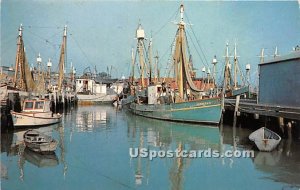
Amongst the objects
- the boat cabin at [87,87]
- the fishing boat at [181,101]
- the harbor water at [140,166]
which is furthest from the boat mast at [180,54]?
the boat cabin at [87,87]

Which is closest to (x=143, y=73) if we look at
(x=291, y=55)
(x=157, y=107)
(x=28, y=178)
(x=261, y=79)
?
(x=157, y=107)

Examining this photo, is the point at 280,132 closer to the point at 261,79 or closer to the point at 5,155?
the point at 261,79

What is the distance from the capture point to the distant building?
2655 centimetres

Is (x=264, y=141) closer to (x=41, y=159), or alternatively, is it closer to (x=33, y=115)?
(x=41, y=159)

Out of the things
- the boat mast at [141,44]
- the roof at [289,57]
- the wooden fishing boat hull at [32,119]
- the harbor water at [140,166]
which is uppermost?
the boat mast at [141,44]

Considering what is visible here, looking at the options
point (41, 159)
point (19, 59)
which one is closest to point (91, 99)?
point (19, 59)

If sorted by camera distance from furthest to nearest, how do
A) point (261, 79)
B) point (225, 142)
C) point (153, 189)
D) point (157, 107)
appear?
point (157, 107) → point (261, 79) → point (225, 142) → point (153, 189)

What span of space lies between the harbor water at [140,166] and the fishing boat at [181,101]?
773 centimetres

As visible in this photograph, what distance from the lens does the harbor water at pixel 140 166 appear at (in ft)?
48.9

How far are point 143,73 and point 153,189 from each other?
4389cm

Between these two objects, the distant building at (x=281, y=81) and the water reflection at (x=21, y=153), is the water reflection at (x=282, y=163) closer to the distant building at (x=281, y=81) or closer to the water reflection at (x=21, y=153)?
the distant building at (x=281, y=81)

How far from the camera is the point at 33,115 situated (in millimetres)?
29812

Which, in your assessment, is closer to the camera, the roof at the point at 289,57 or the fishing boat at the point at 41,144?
the fishing boat at the point at 41,144

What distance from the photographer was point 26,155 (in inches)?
779
